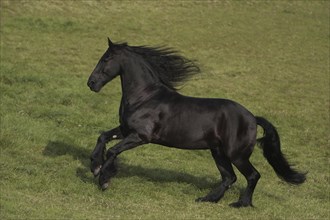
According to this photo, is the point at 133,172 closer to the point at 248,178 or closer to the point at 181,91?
the point at 248,178

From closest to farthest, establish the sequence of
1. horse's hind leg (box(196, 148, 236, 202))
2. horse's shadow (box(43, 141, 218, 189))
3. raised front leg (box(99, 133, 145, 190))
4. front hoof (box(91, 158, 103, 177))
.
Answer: raised front leg (box(99, 133, 145, 190)) → front hoof (box(91, 158, 103, 177)) → horse's hind leg (box(196, 148, 236, 202)) → horse's shadow (box(43, 141, 218, 189))

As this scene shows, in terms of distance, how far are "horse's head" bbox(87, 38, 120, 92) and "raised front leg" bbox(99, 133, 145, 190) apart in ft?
4.73

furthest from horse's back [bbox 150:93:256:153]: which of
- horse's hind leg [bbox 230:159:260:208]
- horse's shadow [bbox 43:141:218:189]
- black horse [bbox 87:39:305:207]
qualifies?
horse's shadow [bbox 43:141:218:189]

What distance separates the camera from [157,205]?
1148 centimetres

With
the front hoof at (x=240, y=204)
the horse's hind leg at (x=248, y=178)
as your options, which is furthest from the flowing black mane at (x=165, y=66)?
the front hoof at (x=240, y=204)

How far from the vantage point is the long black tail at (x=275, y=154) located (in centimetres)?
1241

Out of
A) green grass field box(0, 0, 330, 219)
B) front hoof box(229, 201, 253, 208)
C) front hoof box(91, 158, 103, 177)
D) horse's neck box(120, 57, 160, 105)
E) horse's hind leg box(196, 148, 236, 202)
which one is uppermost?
horse's neck box(120, 57, 160, 105)

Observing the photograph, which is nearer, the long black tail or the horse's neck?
the horse's neck

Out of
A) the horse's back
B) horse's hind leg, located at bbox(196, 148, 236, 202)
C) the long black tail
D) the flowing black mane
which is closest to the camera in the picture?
the horse's back

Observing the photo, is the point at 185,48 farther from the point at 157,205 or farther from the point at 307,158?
the point at 157,205

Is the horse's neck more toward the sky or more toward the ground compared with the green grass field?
more toward the sky

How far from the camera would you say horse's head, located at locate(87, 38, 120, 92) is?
12.3 meters

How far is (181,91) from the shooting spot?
25.4 metres

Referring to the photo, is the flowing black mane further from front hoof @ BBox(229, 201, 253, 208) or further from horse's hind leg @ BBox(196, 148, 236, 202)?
front hoof @ BBox(229, 201, 253, 208)
